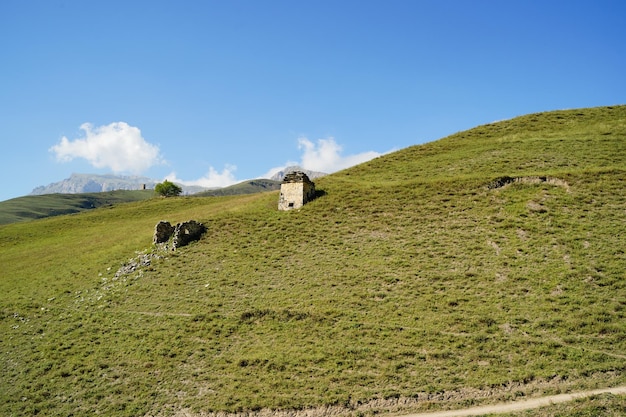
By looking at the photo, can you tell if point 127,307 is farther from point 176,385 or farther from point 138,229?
point 138,229

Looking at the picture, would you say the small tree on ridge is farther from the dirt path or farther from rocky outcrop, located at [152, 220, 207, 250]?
the dirt path

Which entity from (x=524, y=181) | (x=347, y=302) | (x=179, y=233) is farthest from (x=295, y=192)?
(x=524, y=181)

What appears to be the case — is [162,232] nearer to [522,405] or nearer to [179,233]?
[179,233]

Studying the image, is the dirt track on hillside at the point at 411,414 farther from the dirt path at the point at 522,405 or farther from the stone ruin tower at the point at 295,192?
the stone ruin tower at the point at 295,192

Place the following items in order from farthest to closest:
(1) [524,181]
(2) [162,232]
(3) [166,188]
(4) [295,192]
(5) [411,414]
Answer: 1. (3) [166,188]
2. (4) [295,192]
3. (2) [162,232]
4. (1) [524,181]
5. (5) [411,414]

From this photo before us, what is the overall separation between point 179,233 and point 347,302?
68.0 feet

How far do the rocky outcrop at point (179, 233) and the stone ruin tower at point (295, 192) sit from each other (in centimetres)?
954

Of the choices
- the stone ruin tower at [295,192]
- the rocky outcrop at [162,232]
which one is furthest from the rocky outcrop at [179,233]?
the stone ruin tower at [295,192]

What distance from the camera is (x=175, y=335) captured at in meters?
24.2

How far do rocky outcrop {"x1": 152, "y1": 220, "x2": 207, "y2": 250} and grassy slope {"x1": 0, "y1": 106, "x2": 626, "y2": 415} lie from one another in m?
1.19

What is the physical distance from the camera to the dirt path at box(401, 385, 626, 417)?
49.8 feet

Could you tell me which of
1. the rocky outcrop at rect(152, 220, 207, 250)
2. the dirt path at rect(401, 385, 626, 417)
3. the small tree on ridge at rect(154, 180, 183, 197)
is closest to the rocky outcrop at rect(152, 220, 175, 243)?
the rocky outcrop at rect(152, 220, 207, 250)

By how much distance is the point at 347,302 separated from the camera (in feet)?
83.7

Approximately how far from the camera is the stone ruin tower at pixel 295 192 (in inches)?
1780
